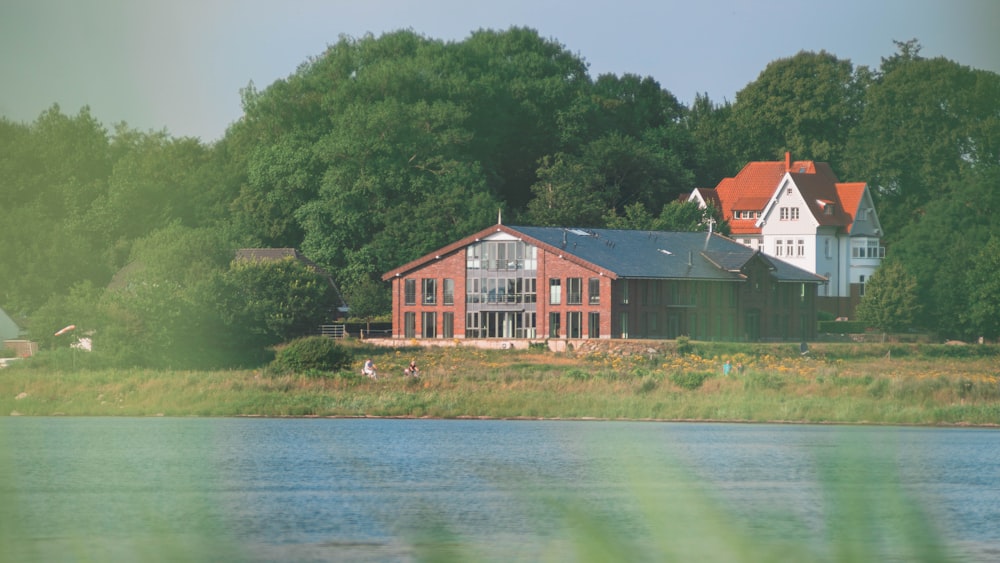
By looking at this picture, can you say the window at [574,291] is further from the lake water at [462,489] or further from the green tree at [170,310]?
the lake water at [462,489]

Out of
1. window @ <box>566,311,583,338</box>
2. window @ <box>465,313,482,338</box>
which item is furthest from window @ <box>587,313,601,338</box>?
window @ <box>465,313,482,338</box>

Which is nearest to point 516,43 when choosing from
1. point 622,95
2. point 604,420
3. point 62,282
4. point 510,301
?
point 622,95

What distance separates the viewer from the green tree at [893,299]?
3238 inches

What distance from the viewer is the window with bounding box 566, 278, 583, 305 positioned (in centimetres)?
7600

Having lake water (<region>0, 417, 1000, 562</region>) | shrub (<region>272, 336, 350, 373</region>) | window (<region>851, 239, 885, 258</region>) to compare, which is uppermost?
window (<region>851, 239, 885, 258</region>)

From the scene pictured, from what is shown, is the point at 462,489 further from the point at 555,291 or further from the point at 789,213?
the point at 789,213

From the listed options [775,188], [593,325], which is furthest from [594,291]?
[775,188]

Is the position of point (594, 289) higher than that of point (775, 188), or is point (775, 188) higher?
point (775, 188)

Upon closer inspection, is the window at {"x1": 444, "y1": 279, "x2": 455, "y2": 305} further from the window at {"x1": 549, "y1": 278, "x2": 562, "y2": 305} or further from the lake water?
the lake water

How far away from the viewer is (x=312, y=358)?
160ft

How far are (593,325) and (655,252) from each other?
20.9 ft

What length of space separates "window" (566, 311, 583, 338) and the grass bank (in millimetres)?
24286

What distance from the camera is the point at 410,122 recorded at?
9188cm

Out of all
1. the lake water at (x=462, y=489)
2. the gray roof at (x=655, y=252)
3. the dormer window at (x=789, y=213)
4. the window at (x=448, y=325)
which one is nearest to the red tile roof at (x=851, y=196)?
the dormer window at (x=789, y=213)
